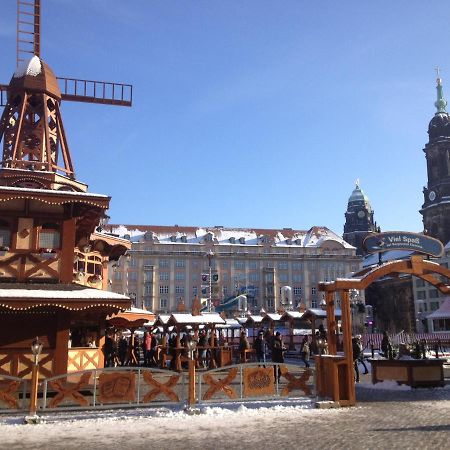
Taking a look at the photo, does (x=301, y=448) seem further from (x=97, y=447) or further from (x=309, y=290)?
(x=309, y=290)

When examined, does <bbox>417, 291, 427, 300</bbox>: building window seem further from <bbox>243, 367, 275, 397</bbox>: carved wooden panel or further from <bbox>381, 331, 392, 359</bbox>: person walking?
<bbox>243, 367, 275, 397</bbox>: carved wooden panel

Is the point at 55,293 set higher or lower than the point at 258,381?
higher

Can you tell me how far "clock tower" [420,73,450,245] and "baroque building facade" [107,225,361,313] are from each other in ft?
48.3

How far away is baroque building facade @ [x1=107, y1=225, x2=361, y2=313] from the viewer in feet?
280

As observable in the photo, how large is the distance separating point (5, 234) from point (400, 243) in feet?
41.8

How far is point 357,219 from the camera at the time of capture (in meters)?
119

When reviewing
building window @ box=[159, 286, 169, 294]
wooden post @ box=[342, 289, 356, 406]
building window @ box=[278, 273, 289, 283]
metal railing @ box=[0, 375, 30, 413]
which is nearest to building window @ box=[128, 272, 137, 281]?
building window @ box=[159, 286, 169, 294]

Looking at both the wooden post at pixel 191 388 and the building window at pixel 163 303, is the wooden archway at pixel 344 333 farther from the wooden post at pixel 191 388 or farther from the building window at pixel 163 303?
the building window at pixel 163 303

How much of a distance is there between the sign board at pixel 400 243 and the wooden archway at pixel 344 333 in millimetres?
414

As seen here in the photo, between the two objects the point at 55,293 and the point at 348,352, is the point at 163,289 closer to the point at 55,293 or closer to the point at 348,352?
the point at 55,293

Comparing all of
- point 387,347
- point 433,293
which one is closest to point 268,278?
point 433,293

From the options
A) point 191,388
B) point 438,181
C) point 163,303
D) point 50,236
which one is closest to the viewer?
point 191,388

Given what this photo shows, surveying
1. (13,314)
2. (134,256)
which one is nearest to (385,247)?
(13,314)

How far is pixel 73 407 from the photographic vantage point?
1212cm
